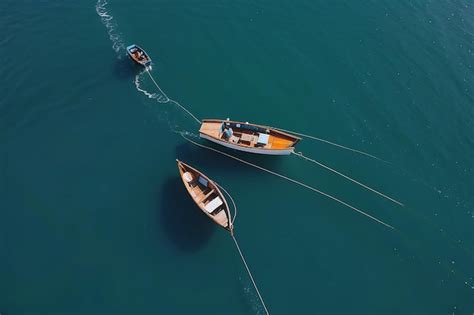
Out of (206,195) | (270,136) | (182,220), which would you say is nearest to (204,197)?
(206,195)

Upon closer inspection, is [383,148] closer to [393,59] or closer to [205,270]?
[393,59]

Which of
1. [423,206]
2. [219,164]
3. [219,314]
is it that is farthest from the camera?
[219,164]

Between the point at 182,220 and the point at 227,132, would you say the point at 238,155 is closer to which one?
the point at 227,132

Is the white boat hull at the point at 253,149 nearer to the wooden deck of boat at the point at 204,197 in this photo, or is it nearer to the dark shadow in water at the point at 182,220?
the wooden deck of boat at the point at 204,197

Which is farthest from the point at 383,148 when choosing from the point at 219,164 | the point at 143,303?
the point at 143,303

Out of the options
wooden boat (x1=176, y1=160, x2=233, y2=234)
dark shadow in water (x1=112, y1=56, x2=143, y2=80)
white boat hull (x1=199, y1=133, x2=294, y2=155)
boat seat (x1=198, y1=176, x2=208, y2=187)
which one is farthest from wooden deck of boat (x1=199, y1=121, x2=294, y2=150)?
dark shadow in water (x1=112, y1=56, x2=143, y2=80)

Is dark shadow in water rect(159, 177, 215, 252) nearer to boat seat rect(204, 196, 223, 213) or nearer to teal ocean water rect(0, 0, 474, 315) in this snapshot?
teal ocean water rect(0, 0, 474, 315)
